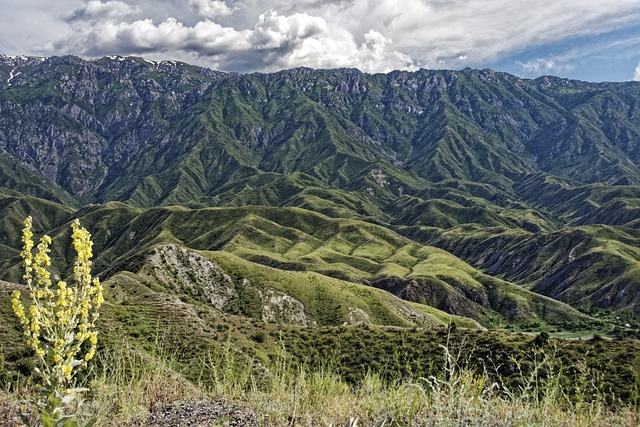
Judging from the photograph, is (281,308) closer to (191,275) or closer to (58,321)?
(191,275)

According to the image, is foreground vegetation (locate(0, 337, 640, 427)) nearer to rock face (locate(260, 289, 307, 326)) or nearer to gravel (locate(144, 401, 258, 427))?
gravel (locate(144, 401, 258, 427))

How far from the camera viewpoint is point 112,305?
56156 mm

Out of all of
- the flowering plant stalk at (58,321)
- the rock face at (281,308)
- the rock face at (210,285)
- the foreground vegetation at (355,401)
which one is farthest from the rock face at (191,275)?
the flowering plant stalk at (58,321)

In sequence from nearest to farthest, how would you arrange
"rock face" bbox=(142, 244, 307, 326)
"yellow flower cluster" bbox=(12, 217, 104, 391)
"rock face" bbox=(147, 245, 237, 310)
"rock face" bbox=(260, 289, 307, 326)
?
"yellow flower cluster" bbox=(12, 217, 104, 391), "rock face" bbox=(260, 289, 307, 326), "rock face" bbox=(142, 244, 307, 326), "rock face" bbox=(147, 245, 237, 310)

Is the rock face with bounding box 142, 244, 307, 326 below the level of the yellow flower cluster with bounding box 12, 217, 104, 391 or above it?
below

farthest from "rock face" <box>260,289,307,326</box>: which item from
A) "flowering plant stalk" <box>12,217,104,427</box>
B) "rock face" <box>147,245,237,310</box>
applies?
"flowering plant stalk" <box>12,217,104,427</box>

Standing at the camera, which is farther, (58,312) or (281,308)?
(281,308)

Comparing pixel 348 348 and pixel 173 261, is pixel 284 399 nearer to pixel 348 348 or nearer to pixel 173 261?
pixel 348 348

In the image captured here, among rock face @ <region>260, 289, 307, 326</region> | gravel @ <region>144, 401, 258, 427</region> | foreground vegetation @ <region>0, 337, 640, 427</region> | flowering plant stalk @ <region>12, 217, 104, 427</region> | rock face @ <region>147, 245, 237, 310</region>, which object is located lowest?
rock face @ <region>260, 289, 307, 326</region>

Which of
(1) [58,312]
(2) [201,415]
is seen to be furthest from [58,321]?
(2) [201,415]

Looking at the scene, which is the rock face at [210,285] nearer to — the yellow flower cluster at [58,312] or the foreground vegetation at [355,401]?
the foreground vegetation at [355,401]

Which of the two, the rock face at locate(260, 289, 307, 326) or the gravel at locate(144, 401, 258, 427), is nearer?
the gravel at locate(144, 401, 258, 427)

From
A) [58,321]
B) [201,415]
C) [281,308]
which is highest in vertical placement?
[58,321]

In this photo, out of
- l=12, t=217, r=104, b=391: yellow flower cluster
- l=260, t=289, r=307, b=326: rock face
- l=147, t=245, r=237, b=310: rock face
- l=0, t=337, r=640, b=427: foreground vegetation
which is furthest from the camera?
l=147, t=245, r=237, b=310: rock face
